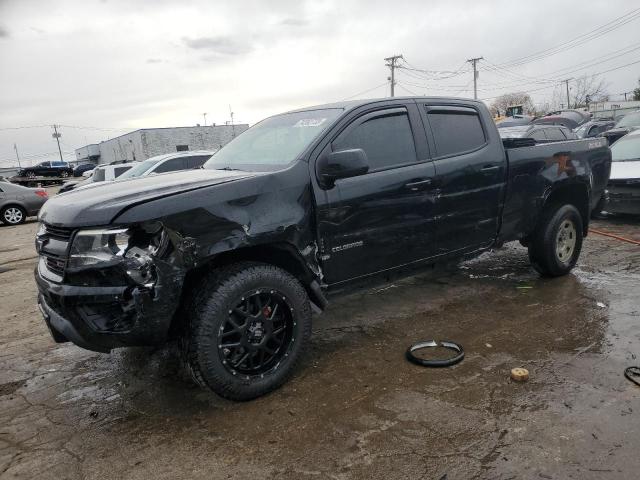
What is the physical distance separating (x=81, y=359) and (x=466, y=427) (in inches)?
122

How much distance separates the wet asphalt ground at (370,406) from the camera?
2.56 metres

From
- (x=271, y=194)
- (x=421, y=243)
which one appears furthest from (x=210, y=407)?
(x=421, y=243)

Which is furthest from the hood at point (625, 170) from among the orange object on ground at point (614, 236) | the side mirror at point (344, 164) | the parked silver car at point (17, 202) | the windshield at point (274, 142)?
the parked silver car at point (17, 202)

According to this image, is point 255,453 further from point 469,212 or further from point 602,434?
point 469,212

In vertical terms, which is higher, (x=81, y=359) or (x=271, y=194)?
(x=271, y=194)

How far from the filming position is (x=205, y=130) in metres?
56.7

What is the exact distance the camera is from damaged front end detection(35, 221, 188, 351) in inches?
108

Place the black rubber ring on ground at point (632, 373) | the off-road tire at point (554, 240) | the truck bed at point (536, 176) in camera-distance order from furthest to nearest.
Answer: the off-road tire at point (554, 240)
the truck bed at point (536, 176)
the black rubber ring on ground at point (632, 373)

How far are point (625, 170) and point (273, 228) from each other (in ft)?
25.7

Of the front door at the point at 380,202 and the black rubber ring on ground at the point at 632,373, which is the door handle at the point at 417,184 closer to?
the front door at the point at 380,202

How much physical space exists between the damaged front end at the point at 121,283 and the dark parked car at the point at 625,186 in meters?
7.94

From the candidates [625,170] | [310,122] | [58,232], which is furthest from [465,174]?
[625,170]

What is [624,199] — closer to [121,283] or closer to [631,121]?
[121,283]

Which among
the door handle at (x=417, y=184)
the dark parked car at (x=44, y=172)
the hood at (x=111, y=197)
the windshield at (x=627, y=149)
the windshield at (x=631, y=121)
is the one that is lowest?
the windshield at (x=627, y=149)
